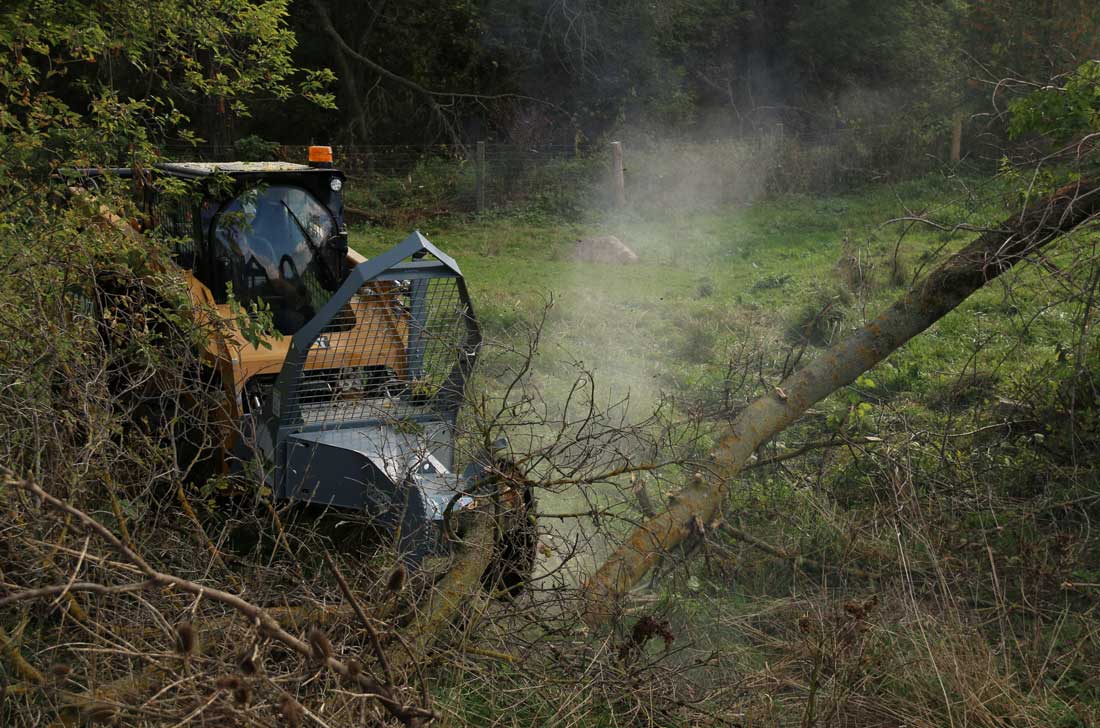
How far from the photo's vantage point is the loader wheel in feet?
14.1

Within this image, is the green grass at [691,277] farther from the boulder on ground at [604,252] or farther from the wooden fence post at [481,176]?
the wooden fence post at [481,176]

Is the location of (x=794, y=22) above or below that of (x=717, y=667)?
above

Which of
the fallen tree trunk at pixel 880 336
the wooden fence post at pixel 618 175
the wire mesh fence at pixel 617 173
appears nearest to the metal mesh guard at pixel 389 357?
the fallen tree trunk at pixel 880 336

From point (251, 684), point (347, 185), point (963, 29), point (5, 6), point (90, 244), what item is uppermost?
point (963, 29)

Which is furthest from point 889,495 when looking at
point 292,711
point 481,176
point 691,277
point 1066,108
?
point 481,176

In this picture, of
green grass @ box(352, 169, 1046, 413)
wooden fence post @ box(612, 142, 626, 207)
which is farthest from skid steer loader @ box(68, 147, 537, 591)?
wooden fence post @ box(612, 142, 626, 207)

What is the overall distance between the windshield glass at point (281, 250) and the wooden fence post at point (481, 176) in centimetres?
1301

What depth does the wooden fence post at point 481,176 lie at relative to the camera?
19.3m

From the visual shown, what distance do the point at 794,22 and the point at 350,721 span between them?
1150 inches

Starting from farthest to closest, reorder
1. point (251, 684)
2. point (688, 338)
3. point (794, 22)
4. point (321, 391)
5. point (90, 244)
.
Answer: point (794, 22) → point (688, 338) → point (321, 391) → point (90, 244) → point (251, 684)

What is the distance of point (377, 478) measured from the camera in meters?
4.89

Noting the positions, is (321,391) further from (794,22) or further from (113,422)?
(794,22)

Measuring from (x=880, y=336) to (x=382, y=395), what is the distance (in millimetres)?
2797

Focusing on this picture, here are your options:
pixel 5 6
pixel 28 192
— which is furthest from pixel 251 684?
pixel 5 6
